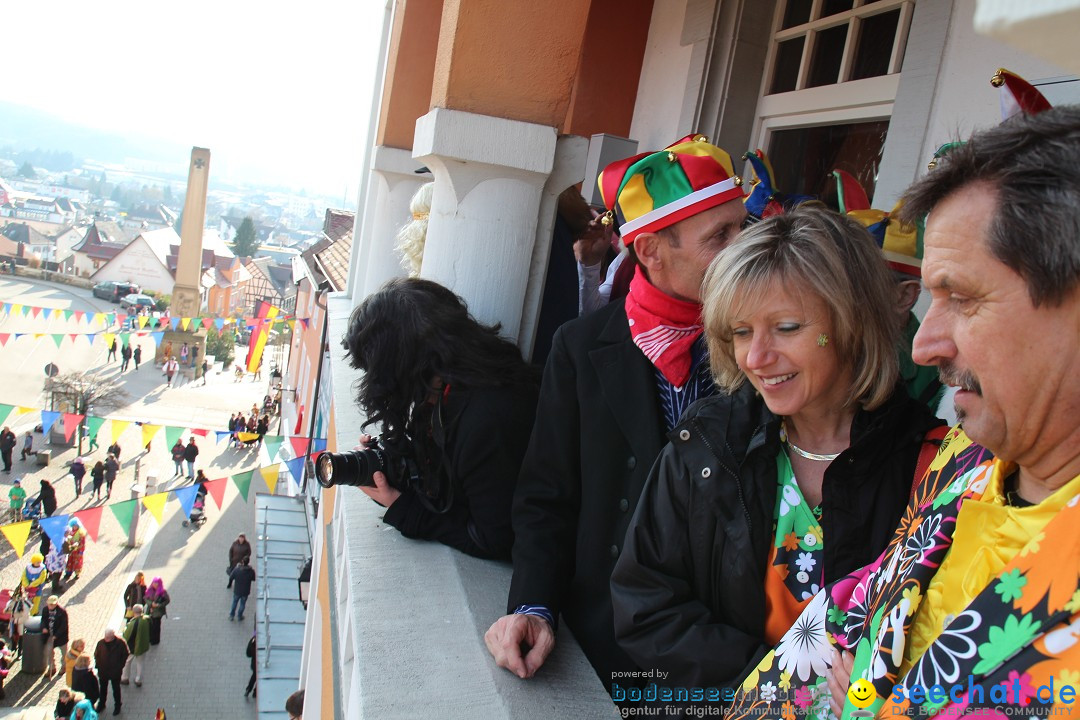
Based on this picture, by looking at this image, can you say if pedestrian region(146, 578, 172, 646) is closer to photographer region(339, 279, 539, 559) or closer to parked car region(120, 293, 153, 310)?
photographer region(339, 279, 539, 559)

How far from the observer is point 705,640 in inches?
61.4

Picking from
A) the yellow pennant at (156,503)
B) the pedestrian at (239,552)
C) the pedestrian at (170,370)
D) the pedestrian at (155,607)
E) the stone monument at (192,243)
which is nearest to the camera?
the yellow pennant at (156,503)

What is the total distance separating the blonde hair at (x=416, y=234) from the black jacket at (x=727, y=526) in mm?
2639

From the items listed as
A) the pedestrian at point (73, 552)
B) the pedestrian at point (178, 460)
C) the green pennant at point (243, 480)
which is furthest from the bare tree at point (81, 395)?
the green pennant at point (243, 480)

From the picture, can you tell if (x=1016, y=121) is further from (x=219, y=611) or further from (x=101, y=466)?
(x=101, y=466)

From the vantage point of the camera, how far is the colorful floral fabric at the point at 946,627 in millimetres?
836

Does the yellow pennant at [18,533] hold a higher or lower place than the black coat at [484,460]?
lower

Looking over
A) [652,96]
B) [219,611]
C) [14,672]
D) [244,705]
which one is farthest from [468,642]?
[219,611]

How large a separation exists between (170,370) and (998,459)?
40.5 meters

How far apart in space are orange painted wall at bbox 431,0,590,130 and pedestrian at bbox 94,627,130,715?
981 centimetres

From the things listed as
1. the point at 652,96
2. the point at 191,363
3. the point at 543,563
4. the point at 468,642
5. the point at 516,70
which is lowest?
the point at 191,363

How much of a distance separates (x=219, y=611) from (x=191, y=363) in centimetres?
2825

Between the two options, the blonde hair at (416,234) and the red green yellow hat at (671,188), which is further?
the blonde hair at (416,234)

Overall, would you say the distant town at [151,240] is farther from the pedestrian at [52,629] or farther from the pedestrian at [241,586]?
the pedestrian at [52,629]
